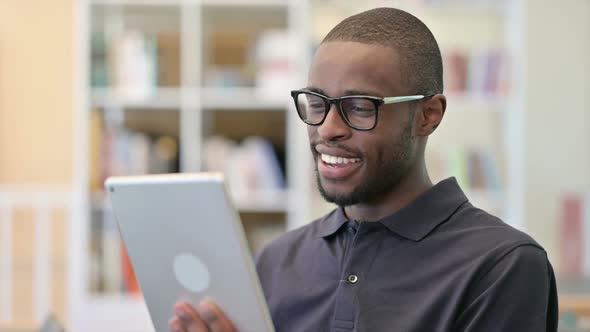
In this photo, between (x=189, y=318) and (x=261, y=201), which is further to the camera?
(x=261, y=201)

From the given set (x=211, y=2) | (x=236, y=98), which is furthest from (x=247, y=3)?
(x=236, y=98)

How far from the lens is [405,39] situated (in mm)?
1206

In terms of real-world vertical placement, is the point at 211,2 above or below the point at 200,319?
above

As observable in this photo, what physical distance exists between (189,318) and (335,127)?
346 millimetres

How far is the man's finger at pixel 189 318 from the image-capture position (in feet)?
3.81

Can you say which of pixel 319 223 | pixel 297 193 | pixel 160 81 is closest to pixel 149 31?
pixel 160 81

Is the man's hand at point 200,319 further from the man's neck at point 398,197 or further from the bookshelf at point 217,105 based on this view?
the bookshelf at point 217,105

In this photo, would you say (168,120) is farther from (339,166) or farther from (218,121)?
(339,166)

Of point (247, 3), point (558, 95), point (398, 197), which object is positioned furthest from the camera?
point (558, 95)

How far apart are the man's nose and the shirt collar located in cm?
15

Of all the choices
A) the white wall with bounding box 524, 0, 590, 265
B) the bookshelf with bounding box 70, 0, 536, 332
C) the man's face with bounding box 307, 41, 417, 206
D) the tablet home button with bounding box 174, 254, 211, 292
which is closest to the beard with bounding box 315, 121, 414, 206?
the man's face with bounding box 307, 41, 417, 206

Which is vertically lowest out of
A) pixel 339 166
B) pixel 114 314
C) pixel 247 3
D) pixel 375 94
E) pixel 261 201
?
pixel 114 314

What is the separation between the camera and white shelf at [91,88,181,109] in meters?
3.29

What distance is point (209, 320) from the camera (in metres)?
1.16
